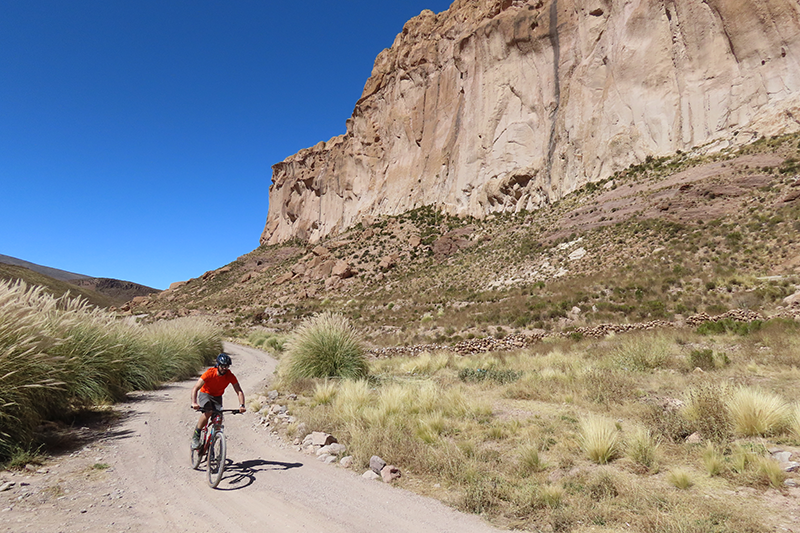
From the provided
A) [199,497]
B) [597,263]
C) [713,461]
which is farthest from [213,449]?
[597,263]

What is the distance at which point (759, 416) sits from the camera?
5422mm

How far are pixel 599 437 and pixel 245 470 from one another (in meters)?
4.93

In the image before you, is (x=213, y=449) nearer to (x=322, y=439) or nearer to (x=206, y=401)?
(x=206, y=401)

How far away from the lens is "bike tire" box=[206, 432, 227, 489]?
194 inches

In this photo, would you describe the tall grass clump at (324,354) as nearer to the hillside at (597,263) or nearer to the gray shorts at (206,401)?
the gray shorts at (206,401)

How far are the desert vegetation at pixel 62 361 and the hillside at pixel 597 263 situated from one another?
12.6 meters

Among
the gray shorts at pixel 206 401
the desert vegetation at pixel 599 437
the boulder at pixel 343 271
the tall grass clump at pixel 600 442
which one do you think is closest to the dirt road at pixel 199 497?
the desert vegetation at pixel 599 437

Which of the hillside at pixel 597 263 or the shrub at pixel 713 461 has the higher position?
the hillside at pixel 597 263

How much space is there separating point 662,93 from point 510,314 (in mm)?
28935

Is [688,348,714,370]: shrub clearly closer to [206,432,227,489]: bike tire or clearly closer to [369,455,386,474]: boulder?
[369,455,386,474]: boulder

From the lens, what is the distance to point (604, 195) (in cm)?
3350

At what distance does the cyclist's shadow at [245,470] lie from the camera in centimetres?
505

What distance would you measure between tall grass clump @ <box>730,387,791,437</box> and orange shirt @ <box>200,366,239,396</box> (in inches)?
282

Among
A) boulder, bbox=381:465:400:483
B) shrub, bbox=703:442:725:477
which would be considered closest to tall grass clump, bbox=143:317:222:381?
boulder, bbox=381:465:400:483
